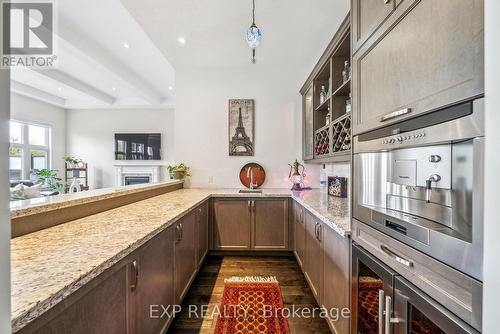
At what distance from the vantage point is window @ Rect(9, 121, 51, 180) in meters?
6.39

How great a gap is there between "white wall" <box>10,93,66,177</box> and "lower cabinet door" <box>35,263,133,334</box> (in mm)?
7867

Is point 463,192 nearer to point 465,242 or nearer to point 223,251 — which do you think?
point 465,242

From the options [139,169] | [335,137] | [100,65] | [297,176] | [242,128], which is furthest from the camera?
[139,169]

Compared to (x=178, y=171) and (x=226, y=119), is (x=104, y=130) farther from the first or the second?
(x=226, y=119)

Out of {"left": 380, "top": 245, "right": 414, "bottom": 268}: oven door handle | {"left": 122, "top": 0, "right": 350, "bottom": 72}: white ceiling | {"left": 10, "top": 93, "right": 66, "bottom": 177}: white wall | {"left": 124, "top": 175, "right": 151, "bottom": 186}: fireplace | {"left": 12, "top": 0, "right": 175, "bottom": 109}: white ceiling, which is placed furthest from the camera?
Result: {"left": 124, "top": 175, "right": 151, "bottom": 186}: fireplace

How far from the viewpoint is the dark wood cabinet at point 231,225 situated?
3229 millimetres

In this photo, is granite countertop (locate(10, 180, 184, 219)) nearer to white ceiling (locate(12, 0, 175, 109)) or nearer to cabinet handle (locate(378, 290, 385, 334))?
cabinet handle (locate(378, 290, 385, 334))

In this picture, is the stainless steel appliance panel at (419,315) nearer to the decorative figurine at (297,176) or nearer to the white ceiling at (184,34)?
the white ceiling at (184,34)

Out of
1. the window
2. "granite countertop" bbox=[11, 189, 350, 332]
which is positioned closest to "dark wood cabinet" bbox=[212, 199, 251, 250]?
"granite countertop" bbox=[11, 189, 350, 332]

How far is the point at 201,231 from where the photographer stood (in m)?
2.82

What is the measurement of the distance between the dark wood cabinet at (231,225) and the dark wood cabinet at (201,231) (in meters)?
0.19

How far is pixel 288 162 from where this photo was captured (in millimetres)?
3910

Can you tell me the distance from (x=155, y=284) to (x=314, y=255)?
1.35 metres

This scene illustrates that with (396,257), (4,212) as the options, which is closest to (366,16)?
(396,257)
